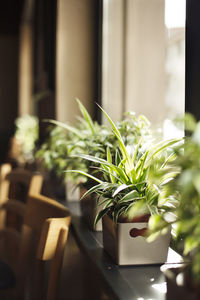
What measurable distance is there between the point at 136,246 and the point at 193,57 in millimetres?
453

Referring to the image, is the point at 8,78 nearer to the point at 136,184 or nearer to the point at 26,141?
the point at 26,141

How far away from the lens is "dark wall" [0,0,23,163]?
6691 mm

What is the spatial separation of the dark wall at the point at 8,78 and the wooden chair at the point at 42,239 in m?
5.33

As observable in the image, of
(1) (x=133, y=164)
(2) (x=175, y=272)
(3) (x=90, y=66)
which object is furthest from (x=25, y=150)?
(2) (x=175, y=272)

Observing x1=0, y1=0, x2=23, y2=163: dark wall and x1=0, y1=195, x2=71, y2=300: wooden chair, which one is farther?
x1=0, y1=0, x2=23, y2=163: dark wall

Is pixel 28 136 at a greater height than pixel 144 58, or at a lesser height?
Answer: lesser

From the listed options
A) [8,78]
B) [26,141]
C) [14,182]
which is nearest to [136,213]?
[14,182]

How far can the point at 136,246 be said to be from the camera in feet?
3.16

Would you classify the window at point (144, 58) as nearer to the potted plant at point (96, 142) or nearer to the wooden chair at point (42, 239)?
the potted plant at point (96, 142)

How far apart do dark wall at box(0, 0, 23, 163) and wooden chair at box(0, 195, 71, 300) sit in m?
5.33

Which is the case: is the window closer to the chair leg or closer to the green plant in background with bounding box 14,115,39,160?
the chair leg

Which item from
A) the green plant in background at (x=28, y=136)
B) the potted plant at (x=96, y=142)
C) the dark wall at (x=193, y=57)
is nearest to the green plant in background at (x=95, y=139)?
the potted plant at (x=96, y=142)

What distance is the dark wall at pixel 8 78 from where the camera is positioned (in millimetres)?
6691

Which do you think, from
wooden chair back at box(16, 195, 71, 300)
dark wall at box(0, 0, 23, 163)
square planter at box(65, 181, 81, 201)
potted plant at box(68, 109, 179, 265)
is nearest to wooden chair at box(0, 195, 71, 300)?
wooden chair back at box(16, 195, 71, 300)
